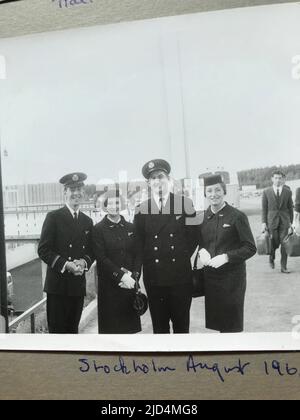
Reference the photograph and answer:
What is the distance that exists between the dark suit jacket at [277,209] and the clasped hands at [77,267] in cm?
36

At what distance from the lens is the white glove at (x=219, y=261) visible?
0.77m

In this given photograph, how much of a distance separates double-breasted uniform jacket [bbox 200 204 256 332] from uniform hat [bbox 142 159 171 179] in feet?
0.37

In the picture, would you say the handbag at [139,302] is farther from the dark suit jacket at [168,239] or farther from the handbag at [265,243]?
the handbag at [265,243]

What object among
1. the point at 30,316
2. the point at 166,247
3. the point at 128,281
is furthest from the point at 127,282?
the point at 30,316

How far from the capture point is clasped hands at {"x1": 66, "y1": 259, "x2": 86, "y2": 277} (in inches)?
31.6

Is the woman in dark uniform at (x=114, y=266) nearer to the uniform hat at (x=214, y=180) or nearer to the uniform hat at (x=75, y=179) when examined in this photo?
the uniform hat at (x=75, y=179)

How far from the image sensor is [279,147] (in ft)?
2.42

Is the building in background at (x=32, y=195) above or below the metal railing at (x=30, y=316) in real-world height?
above

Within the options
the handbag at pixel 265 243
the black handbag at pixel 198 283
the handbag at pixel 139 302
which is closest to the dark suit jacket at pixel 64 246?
the handbag at pixel 139 302

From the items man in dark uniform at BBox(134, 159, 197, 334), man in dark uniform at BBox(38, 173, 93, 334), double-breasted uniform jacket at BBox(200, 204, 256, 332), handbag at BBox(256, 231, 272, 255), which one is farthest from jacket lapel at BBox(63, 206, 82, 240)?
handbag at BBox(256, 231, 272, 255)

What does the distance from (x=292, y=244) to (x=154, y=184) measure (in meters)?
0.28

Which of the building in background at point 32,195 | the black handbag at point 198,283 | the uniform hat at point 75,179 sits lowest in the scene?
the black handbag at point 198,283

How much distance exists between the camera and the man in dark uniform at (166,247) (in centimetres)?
77

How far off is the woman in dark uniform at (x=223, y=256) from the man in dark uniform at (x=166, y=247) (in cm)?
3
